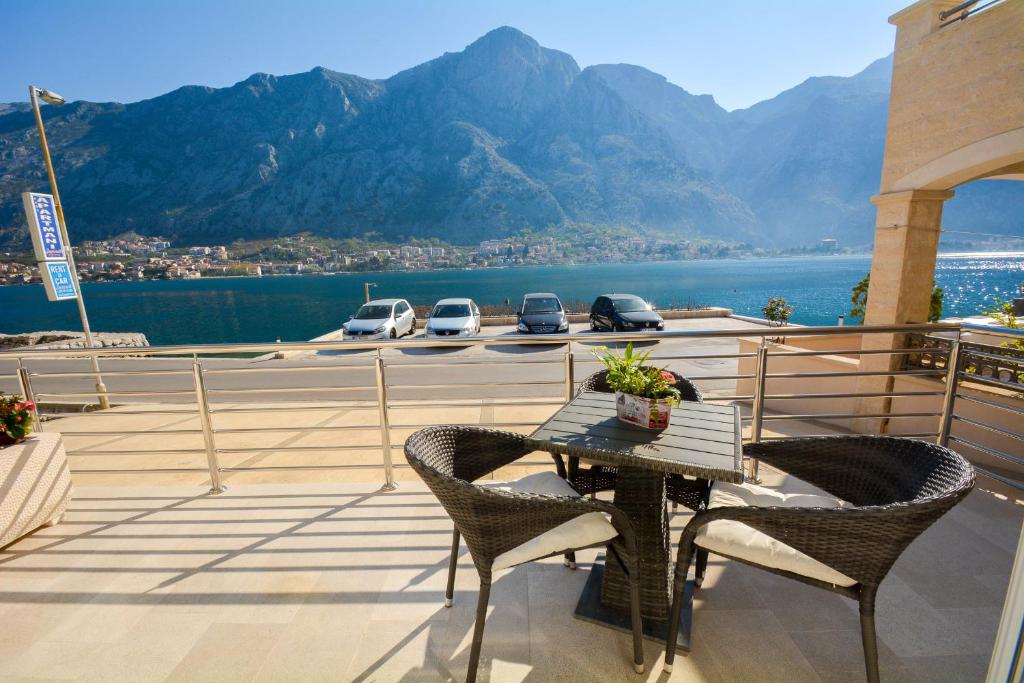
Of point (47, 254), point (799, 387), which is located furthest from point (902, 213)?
point (47, 254)

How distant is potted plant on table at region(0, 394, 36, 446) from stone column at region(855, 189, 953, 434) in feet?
23.6

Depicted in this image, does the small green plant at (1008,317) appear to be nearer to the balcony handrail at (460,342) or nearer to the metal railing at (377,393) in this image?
the metal railing at (377,393)

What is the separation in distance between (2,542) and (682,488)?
3864 millimetres

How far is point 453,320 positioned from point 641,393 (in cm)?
1040

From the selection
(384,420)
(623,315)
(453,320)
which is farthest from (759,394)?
(453,320)

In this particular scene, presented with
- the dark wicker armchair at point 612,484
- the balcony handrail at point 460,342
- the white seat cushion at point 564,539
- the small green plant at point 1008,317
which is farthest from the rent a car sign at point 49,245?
the small green plant at point 1008,317

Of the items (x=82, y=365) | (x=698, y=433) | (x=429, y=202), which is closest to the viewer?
(x=698, y=433)

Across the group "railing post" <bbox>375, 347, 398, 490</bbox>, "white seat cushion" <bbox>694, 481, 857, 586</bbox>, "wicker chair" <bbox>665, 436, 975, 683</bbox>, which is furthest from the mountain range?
"white seat cushion" <bbox>694, 481, 857, 586</bbox>

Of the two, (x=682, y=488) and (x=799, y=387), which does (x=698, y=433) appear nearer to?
(x=682, y=488)

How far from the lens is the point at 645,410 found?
194 centimetres

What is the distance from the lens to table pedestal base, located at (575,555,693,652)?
5.94ft

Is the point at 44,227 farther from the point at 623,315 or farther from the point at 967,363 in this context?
the point at 967,363

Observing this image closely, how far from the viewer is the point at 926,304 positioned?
5.05 metres

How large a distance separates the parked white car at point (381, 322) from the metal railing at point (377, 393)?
1117 mm
